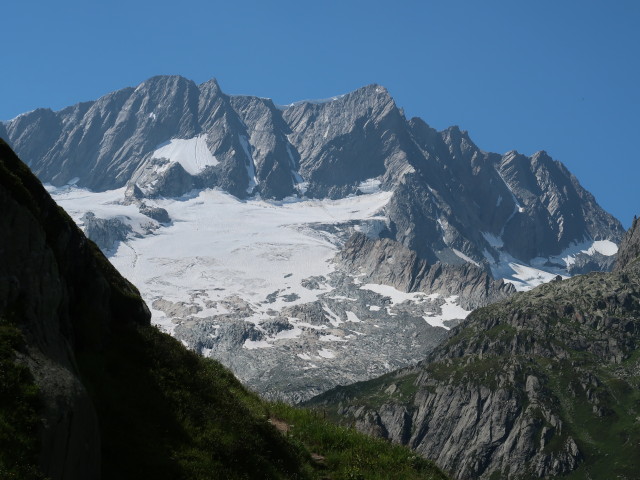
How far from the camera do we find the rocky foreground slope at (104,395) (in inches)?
612

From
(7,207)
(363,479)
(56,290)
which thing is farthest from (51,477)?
(363,479)

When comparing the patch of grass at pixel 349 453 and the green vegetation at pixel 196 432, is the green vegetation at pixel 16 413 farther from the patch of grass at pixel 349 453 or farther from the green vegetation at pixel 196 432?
the patch of grass at pixel 349 453

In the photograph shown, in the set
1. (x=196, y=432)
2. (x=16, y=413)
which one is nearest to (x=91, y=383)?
(x=196, y=432)

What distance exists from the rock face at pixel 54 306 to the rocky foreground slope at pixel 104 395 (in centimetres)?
3

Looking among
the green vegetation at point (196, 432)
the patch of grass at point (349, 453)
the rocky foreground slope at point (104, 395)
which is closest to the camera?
the rocky foreground slope at point (104, 395)

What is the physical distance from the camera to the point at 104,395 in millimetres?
19359

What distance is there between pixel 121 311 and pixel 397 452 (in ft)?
32.4

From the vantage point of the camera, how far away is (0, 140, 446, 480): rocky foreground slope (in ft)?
51.0

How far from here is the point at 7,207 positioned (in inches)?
687

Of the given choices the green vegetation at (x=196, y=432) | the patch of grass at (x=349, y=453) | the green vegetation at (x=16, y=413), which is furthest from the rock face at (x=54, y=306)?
the patch of grass at (x=349, y=453)

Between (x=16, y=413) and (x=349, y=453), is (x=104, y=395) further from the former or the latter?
(x=349, y=453)

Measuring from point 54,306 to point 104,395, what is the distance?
279 cm

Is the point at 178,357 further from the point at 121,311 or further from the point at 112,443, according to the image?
the point at 112,443

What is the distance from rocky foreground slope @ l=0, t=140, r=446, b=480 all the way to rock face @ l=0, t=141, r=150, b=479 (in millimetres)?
30
